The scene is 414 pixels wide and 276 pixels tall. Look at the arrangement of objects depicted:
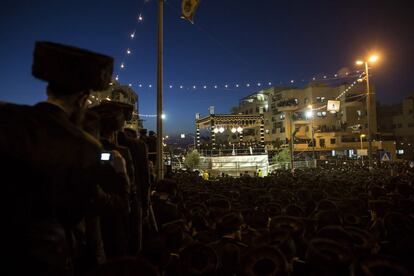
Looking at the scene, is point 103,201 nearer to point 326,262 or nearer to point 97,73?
point 97,73

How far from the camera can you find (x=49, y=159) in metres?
1.67

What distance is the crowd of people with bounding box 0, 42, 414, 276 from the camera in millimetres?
1686

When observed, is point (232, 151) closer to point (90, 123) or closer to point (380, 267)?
point (380, 267)

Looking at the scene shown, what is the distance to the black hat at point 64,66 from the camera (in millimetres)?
1915

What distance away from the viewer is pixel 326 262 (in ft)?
12.1

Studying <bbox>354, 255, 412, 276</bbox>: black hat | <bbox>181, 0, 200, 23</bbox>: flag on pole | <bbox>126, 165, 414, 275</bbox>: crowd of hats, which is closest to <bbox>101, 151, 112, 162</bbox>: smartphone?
<bbox>126, 165, 414, 275</bbox>: crowd of hats

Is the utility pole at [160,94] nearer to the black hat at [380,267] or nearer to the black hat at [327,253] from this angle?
the black hat at [327,253]

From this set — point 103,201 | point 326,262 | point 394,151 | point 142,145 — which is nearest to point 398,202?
point 326,262

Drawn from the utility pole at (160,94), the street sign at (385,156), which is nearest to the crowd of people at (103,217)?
the utility pole at (160,94)

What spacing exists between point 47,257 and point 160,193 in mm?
4686

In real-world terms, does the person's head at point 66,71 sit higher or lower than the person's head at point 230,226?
higher

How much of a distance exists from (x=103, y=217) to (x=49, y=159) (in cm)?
A: 227


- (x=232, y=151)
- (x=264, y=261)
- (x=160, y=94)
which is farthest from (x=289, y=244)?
(x=232, y=151)

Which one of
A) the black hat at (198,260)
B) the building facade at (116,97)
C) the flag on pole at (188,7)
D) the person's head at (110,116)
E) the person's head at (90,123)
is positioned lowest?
the black hat at (198,260)
